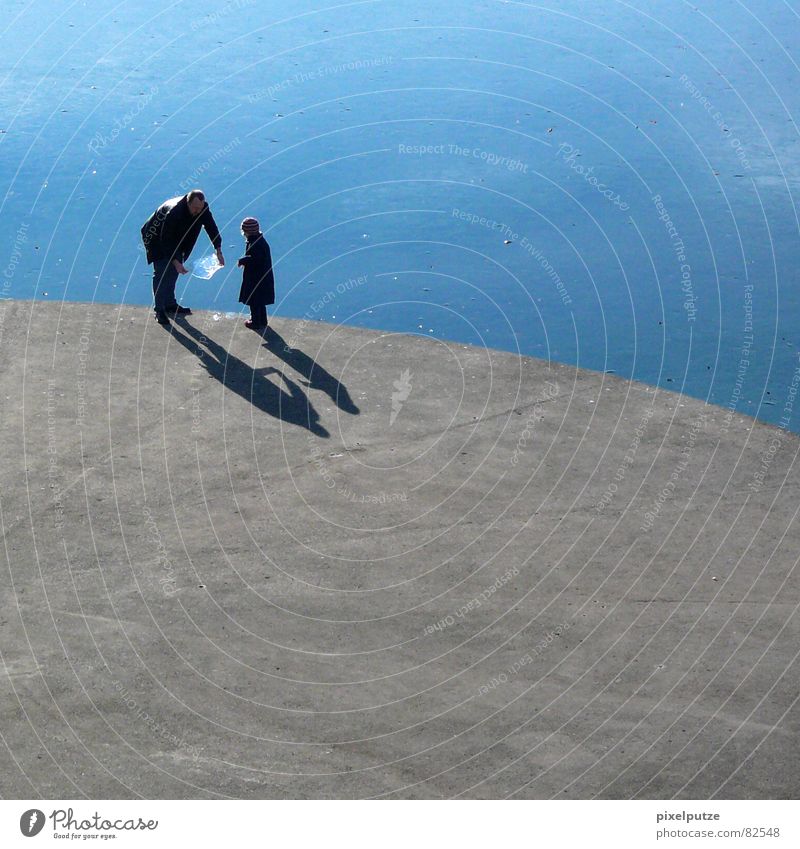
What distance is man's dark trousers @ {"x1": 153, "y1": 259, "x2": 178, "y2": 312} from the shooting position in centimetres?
1344

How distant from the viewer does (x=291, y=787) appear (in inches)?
297

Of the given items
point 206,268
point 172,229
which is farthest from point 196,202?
point 206,268

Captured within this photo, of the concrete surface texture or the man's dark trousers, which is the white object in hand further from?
the concrete surface texture

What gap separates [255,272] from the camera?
43.5ft

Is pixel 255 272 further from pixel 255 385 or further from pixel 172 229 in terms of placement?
pixel 255 385

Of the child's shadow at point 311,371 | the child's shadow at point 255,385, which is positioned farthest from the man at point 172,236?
the child's shadow at point 311,371

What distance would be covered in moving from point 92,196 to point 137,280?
2533 mm

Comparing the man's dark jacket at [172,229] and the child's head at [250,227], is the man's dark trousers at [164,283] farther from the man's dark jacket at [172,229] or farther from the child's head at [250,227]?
the child's head at [250,227]

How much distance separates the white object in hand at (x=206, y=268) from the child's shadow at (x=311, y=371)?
50.5 inches

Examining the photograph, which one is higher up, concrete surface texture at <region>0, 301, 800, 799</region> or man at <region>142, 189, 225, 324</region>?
man at <region>142, 189, 225, 324</region>

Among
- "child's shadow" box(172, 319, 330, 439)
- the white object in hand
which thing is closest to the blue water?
the white object in hand

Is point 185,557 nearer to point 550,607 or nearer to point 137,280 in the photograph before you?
point 550,607

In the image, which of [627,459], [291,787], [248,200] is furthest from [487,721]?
[248,200]

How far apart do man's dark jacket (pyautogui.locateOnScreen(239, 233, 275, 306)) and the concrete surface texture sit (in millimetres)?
421
